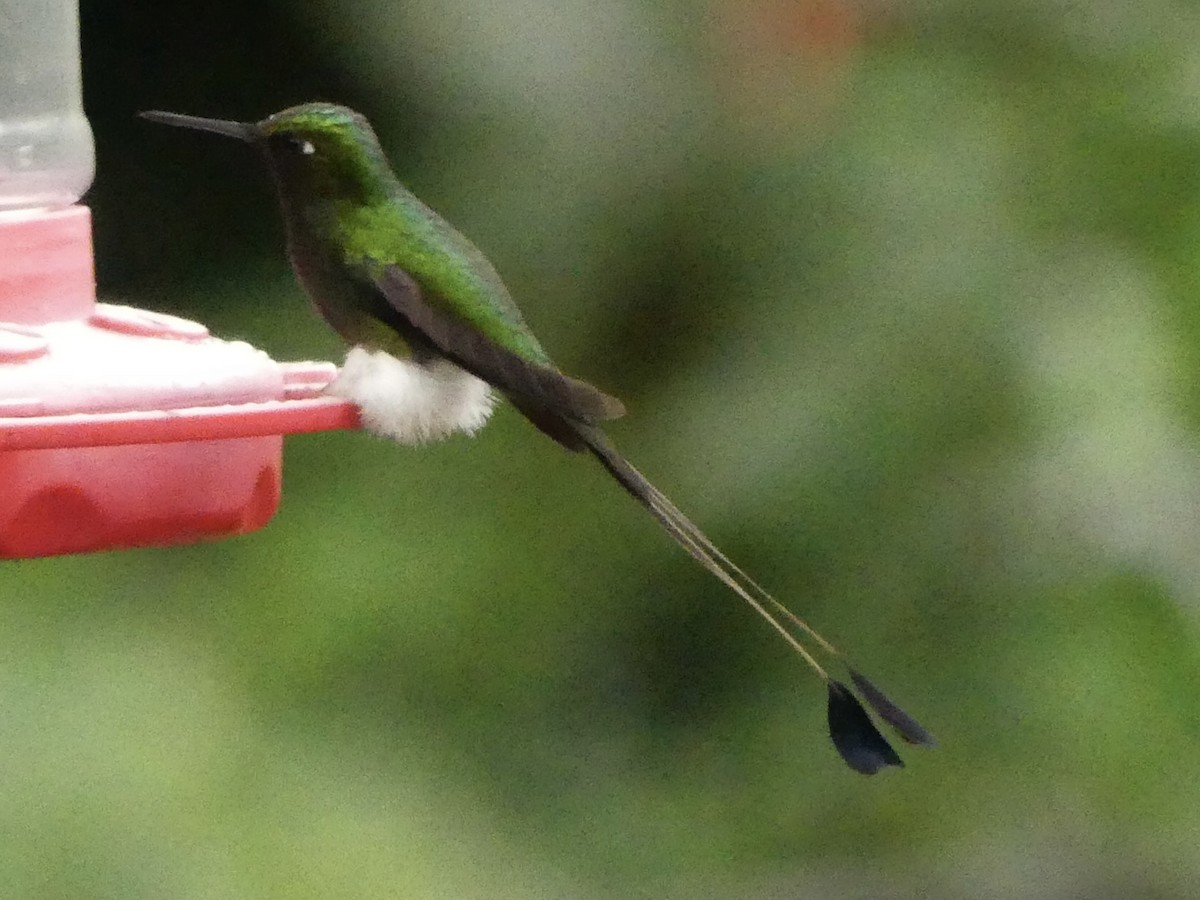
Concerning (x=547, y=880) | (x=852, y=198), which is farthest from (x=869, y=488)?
(x=547, y=880)

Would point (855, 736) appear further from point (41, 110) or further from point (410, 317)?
point (41, 110)

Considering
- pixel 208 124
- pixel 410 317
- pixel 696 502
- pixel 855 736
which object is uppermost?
pixel 208 124

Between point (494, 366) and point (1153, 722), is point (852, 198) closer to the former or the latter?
point (1153, 722)

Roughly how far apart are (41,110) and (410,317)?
22.3 inches

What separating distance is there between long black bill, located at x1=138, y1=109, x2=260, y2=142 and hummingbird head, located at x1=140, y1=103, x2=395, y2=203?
0.08ft

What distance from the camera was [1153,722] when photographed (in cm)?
245

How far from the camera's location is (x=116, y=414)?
1111mm

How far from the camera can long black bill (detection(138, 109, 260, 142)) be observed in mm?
1210

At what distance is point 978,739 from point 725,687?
39 cm

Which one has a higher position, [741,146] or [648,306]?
[741,146]

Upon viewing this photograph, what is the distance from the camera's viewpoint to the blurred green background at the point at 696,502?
238cm

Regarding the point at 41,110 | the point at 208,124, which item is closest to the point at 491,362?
the point at 208,124

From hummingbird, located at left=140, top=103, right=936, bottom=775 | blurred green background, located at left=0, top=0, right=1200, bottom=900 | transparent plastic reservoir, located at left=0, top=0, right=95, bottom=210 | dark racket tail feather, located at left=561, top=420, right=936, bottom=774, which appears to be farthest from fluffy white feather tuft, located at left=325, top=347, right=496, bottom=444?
blurred green background, located at left=0, top=0, right=1200, bottom=900

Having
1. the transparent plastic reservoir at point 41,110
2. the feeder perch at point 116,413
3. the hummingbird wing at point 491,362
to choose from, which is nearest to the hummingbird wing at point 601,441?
the hummingbird wing at point 491,362
